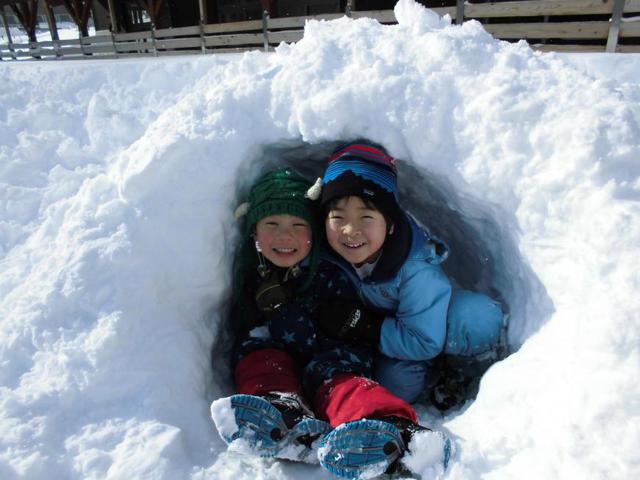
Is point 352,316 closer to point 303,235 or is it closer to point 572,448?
point 303,235

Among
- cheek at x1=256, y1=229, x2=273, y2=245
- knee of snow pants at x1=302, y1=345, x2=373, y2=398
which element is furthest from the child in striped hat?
cheek at x1=256, y1=229, x2=273, y2=245

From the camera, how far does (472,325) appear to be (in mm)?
2090

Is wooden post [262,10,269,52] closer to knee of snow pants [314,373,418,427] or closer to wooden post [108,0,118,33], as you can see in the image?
wooden post [108,0,118,33]

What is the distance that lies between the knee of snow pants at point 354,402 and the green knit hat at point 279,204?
2.08 ft

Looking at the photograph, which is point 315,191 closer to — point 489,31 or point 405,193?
point 405,193

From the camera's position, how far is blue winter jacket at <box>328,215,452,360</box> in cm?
208

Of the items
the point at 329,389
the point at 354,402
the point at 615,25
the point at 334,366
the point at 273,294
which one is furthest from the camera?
the point at 615,25

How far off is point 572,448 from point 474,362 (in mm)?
991

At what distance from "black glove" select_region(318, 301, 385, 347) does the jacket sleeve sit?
0.12 meters

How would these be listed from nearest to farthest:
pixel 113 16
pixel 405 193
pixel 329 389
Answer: pixel 329 389 → pixel 405 193 → pixel 113 16

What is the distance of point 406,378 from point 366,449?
862 mm

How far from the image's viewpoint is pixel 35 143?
4082mm

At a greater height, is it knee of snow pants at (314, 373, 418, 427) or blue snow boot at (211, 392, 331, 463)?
blue snow boot at (211, 392, 331, 463)

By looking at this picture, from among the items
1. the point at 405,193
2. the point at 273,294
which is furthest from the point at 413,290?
the point at 405,193
